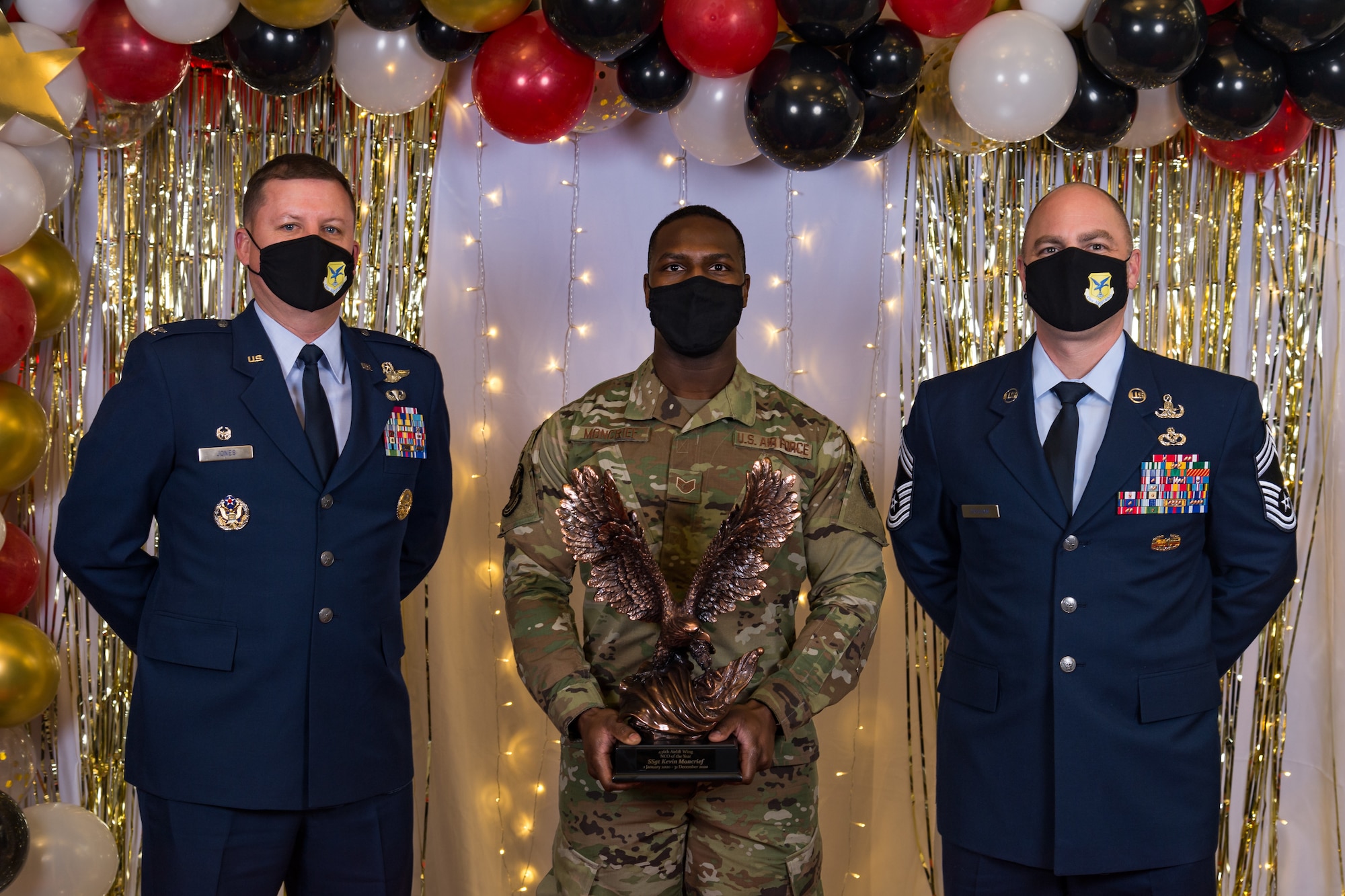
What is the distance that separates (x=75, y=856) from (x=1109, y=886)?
7.55 ft

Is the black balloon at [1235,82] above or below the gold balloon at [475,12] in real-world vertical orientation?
below

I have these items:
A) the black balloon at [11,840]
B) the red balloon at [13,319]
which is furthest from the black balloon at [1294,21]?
the black balloon at [11,840]

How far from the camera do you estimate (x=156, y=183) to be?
11.2 feet

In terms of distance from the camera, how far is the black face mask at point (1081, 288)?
2295 mm

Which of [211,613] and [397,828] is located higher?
[211,613]

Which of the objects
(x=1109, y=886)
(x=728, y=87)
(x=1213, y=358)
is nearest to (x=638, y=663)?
(x=1109, y=886)

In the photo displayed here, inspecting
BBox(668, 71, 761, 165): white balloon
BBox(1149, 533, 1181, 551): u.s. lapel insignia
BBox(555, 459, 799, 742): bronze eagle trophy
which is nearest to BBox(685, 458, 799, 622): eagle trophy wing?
BBox(555, 459, 799, 742): bronze eagle trophy

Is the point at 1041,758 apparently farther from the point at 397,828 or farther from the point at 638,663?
the point at 397,828

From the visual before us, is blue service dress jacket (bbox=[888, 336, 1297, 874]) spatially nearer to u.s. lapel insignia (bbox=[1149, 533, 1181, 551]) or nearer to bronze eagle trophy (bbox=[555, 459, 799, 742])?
u.s. lapel insignia (bbox=[1149, 533, 1181, 551])

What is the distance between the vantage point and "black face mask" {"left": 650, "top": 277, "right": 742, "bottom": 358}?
239cm

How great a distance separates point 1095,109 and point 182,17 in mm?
2103

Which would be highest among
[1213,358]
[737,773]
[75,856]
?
[1213,358]

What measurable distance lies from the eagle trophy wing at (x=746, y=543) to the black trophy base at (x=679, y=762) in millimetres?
253

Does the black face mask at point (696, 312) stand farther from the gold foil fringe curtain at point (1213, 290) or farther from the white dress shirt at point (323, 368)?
the gold foil fringe curtain at point (1213, 290)
